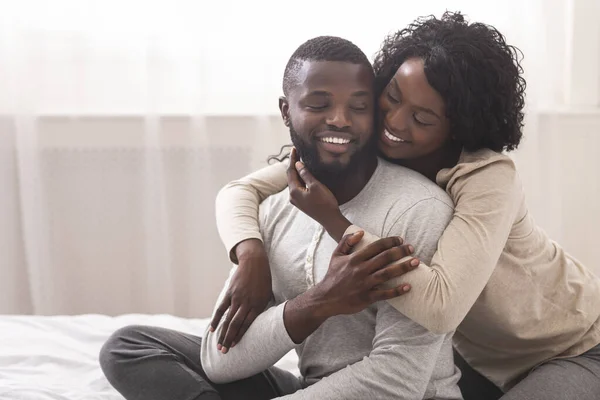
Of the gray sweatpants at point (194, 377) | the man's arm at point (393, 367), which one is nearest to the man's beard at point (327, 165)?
the man's arm at point (393, 367)

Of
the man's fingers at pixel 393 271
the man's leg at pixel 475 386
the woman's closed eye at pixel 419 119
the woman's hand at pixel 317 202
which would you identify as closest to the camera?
the man's fingers at pixel 393 271

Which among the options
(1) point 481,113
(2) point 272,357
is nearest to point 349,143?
(1) point 481,113

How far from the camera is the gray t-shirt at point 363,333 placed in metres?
1.20

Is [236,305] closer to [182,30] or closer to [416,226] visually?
[416,226]

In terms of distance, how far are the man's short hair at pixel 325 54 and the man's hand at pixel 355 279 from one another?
0.30m

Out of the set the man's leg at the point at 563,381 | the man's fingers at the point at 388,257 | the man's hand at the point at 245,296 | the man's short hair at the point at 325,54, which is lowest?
the man's leg at the point at 563,381

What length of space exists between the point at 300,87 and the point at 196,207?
4.28 feet

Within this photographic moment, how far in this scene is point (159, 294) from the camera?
8.54 feet

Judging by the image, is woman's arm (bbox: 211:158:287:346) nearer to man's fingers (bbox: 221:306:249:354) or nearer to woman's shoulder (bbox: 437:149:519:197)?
man's fingers (bbox: 221:306:249:354)

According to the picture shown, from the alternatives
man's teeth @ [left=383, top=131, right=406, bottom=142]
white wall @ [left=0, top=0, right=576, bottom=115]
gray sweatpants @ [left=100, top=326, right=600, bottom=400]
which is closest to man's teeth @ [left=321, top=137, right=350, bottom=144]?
man's teeth @ [left=383, top=131, right=406, bottom=142]

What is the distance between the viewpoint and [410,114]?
136 cm

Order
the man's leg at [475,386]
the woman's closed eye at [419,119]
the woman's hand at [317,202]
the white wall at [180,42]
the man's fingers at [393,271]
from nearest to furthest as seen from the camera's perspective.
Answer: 1. the man's fingers at [393,271]
2. the woman's hand at [317,202]
3. the woman's closed eye at [419,119]
4. the man's leg at [475,386]
5. the white wall at [180,42]

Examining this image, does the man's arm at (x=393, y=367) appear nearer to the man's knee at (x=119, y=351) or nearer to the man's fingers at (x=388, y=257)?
the man's fingers at (x=388, y=257)

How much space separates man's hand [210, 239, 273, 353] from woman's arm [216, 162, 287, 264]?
66mm
